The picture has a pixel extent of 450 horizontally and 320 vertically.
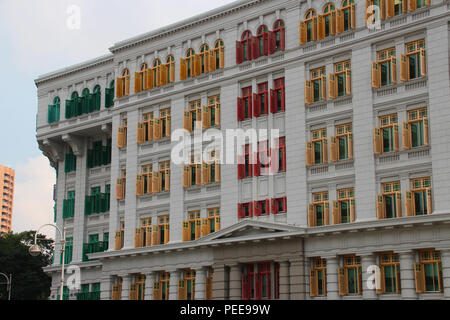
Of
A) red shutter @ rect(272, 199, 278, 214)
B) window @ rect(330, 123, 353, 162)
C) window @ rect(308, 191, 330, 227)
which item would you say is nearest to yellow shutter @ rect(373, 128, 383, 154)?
window @ rect(330, 123, 353, 162)

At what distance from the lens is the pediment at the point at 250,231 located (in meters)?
37.2

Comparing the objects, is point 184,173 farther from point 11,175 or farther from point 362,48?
point 11,175

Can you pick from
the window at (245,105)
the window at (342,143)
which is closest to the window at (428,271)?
the window at (342,143)

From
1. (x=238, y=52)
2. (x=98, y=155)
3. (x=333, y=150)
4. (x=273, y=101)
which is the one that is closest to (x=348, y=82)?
(x=333, y=150)

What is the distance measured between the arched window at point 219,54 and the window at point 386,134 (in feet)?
39.3

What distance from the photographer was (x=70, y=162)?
5391 centimetres

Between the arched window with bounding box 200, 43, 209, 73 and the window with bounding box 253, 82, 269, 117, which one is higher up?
the arched window with bounding box 200, 43, 209, 73

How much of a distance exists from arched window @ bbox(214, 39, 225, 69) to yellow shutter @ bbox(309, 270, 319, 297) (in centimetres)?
1451

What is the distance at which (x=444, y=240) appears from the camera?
105ft

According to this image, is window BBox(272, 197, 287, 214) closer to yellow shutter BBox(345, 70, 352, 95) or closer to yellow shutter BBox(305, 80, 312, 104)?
yellow shutter BBox(305, 80, 312, 104)

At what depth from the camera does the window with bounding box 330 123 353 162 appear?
36.7 m
